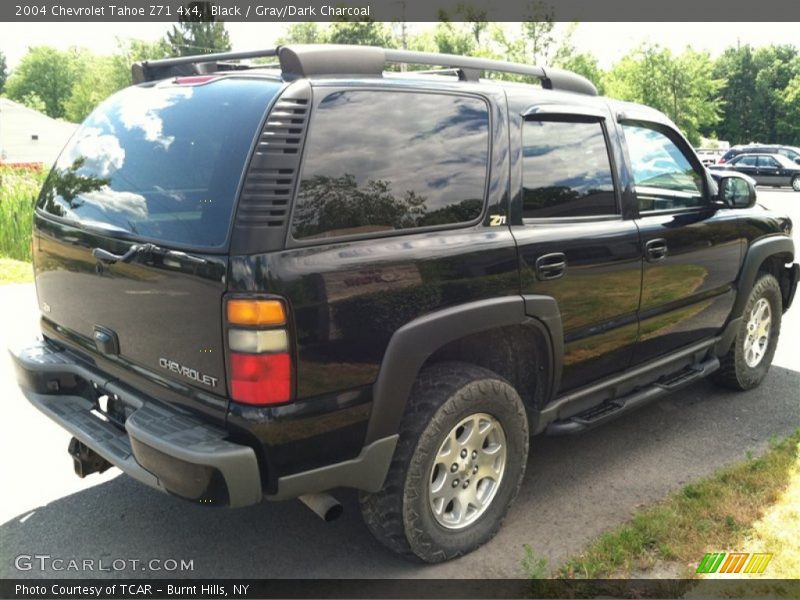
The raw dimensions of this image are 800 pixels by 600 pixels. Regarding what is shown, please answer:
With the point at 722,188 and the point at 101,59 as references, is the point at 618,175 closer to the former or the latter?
the point at 722,188

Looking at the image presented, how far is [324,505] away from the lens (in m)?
2.75

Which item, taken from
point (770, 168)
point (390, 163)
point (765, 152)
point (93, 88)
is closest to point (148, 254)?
point (390, 163)

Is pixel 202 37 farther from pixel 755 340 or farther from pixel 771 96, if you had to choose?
pixel 755 340

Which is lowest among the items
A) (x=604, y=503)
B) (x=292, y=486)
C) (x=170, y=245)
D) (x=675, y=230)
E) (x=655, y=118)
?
(x=604, y=503)

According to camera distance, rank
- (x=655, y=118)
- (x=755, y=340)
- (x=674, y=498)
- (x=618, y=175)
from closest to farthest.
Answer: (x=674, y=498)
(x=618, y=175)
(x=655, y=118)
(x=755, y=340)

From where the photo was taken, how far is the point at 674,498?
11.8 feet

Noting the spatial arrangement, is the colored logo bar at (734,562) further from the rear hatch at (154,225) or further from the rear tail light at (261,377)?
the rear hatch at (154,225)

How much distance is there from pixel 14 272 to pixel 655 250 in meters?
8.01

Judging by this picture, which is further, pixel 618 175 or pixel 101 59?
pixel 101 59

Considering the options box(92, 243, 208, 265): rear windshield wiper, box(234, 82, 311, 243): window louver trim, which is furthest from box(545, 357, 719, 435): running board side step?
box(92, 243, 208, 265): rear windshield wiper

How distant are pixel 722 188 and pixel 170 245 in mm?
3489

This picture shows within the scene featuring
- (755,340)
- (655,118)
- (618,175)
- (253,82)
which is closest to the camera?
(253,82)

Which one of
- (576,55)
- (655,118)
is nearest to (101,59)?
(576,55)

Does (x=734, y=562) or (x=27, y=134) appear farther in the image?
(x=27, y=134)
